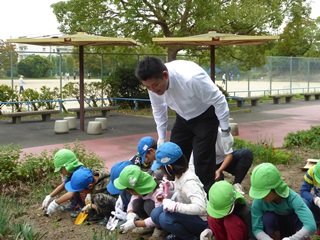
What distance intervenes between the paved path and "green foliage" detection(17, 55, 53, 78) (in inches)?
139

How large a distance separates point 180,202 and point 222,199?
51cm

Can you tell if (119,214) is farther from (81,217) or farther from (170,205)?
(170,205)

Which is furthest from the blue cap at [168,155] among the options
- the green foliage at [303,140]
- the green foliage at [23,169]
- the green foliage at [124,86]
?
the green foliage at [124,86]

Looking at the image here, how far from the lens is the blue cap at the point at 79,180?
4152 millimetres

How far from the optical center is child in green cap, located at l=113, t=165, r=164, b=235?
11.6ft

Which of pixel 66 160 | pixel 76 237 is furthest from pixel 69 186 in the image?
pixel 76 237

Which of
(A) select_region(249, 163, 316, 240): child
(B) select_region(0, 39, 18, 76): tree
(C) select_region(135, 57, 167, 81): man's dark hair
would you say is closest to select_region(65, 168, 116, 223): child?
(C) select_region(135, 57, 167, 81): man's dark hair

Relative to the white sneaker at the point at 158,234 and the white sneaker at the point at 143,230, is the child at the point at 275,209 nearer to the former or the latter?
the white sneaker at the point at 158,234

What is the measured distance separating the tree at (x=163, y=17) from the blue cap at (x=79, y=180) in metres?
9.89

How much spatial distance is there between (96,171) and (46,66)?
13252 millimetres

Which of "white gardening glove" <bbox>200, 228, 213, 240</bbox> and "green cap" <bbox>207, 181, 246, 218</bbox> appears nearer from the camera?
"green cap" <bbox>207, 181, 246, 218</bbox>

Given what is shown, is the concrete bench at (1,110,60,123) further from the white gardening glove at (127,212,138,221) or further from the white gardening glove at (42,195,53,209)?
the white gardening glove at (127,212,138,221)

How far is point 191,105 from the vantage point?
3.84m

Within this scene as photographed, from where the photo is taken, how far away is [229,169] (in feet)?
15.6
